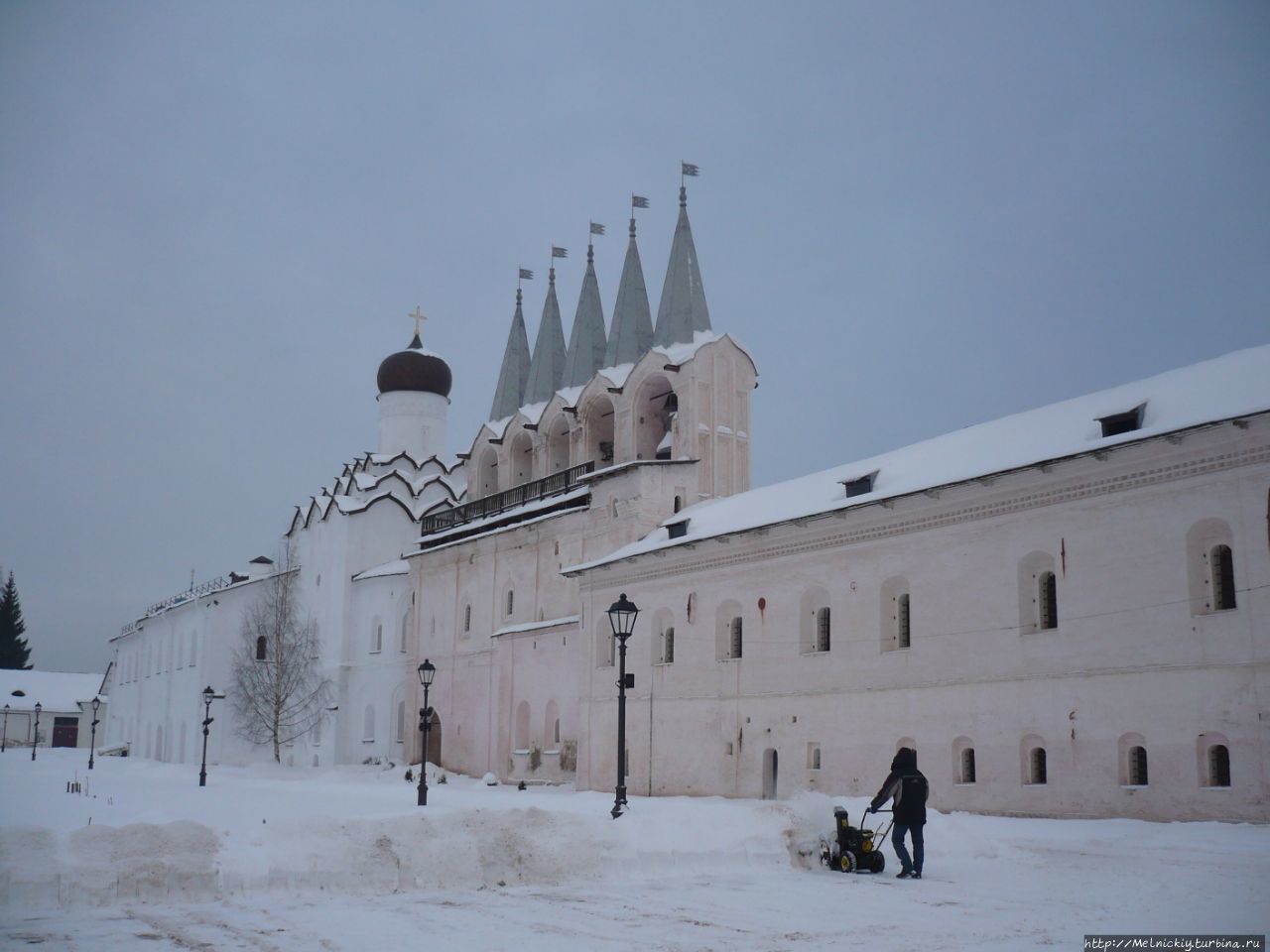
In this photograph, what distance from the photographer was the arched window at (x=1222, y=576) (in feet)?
62.5

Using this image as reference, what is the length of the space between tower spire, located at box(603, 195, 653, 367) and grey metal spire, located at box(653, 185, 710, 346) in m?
1.48

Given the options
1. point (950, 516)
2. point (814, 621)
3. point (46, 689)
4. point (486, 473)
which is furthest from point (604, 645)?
point (46, 689)

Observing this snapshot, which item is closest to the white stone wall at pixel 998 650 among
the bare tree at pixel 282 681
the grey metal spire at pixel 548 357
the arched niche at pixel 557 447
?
the arched niche at pixel 557 447

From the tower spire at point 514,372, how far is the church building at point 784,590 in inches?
5.0

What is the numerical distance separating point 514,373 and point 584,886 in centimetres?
3940

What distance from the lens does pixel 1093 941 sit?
353 inches

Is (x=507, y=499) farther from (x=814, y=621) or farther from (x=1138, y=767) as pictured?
(x=1138, y=767)

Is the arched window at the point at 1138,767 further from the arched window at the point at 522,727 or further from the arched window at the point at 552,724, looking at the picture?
the arched window at the point at 522,727

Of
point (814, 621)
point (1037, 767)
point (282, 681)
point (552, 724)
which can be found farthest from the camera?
point (282, 681)

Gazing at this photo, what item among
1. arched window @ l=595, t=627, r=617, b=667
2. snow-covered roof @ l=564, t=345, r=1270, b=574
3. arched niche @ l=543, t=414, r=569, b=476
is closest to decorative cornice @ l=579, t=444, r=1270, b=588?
snow-covered roof @ l=564, t=345, r=1270, b=574

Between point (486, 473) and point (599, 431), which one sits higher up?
point (599, 431)

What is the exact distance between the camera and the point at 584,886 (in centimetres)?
1234

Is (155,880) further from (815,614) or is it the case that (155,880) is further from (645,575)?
(645,575)

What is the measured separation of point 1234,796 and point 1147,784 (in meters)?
1.46
